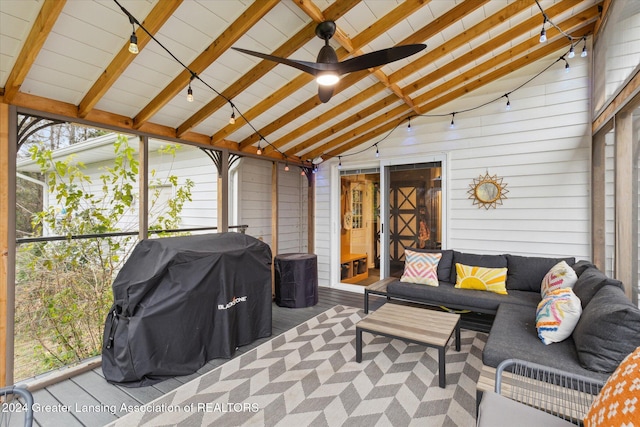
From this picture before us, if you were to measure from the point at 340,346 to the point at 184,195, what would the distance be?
3613 mm

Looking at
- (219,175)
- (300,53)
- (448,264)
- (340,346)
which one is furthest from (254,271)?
(448,264)

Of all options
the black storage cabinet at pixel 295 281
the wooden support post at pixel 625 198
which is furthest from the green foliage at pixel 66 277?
the wooden support post at pixel 625 198

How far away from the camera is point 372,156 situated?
17.2 feet

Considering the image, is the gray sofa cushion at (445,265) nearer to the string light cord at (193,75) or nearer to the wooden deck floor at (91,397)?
the wooden deck floor at (91,397)

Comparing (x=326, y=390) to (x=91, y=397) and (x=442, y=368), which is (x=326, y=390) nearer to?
(x=442, y=368)

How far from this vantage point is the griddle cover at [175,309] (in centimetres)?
248

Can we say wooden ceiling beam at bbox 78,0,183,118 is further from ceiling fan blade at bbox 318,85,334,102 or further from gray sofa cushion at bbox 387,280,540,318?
gray sofa cushion at bbox 387,280,540,318

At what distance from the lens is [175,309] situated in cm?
259

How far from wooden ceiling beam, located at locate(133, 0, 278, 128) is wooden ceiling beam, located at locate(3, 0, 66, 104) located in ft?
3.02

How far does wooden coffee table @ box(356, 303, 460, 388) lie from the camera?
7.97ft

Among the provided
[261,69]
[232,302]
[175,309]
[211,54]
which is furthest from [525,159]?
[175,309]

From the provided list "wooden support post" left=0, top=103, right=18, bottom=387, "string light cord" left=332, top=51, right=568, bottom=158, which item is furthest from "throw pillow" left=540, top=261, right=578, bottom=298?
"wooden support post" left=0, top=103, right=18, bottom=387

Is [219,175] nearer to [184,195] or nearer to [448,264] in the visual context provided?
[184,195]

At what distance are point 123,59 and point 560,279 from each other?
4.29 metres
